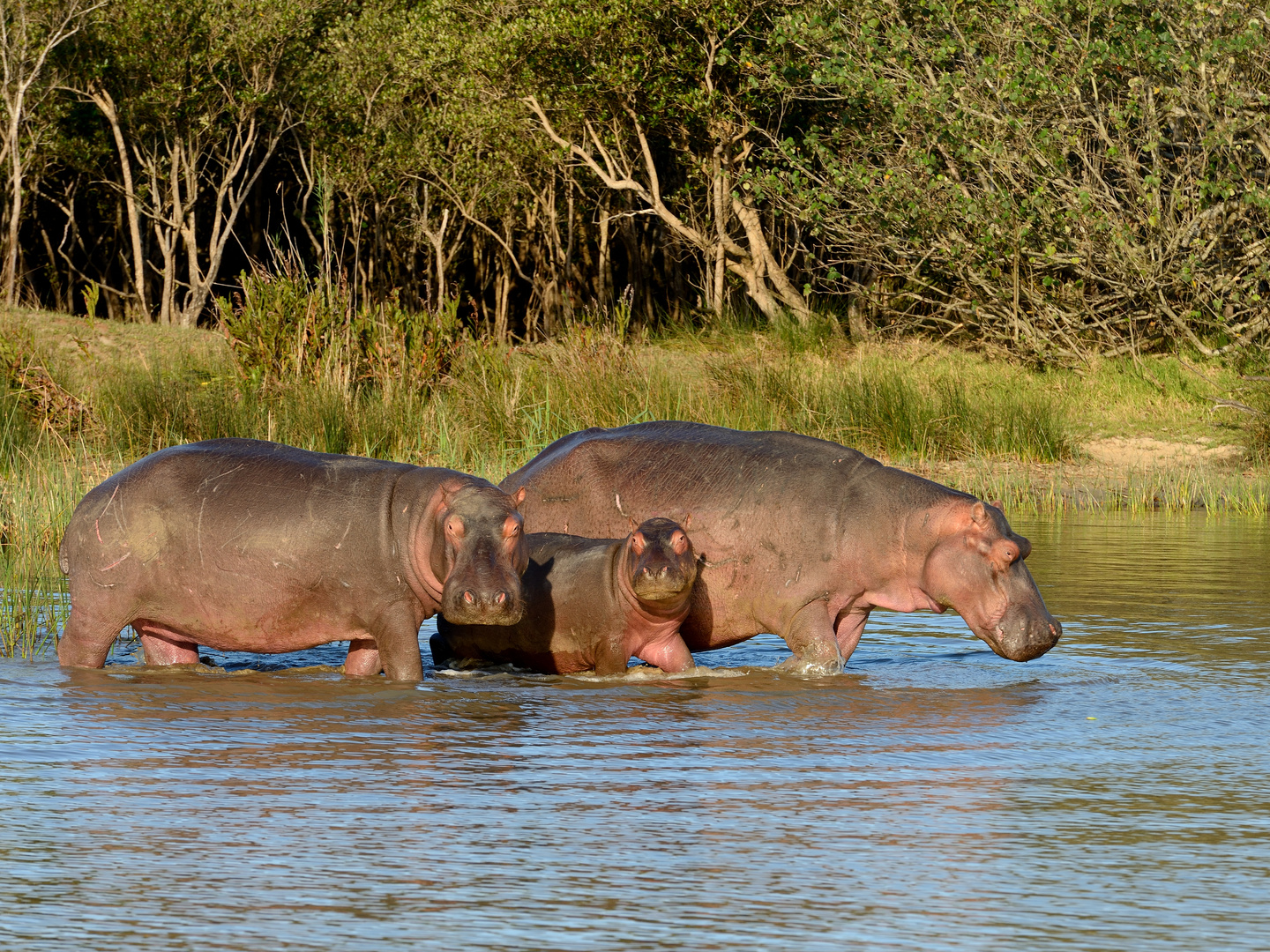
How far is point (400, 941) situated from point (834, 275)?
1640 cm

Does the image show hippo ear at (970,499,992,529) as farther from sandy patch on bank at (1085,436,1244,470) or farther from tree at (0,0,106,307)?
tree at (0,0,106,307)

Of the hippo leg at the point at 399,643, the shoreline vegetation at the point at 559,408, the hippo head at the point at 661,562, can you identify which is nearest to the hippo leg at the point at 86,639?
the hippo leg at the point at 399,643

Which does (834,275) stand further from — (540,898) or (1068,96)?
(540,898)

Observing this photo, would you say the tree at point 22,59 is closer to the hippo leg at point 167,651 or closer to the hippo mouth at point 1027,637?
the hippo leg at point 167,651

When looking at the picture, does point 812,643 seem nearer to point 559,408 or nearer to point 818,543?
point 818,543

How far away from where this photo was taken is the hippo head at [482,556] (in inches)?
183

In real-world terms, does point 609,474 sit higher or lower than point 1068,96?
lower

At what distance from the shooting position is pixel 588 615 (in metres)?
5.30

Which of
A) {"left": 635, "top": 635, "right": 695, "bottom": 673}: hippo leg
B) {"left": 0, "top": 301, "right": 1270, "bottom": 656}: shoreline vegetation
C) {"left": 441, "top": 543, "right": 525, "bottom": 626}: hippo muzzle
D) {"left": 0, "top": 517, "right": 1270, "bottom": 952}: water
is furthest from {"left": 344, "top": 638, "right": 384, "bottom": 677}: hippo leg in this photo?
{"left": 0, "top": 301, "right": 1270, "bottom": 656}: shoreline vegetation

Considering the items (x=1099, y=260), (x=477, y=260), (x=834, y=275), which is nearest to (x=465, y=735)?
(x=1099, y=260)

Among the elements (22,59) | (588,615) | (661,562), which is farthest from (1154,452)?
(22,59)

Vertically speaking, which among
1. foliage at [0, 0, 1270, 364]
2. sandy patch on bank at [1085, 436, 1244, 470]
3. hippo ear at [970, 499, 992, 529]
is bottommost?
hippo ear at [970, 499, 992, 529]

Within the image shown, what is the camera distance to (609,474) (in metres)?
5.71

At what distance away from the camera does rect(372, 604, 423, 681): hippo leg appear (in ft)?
16.8
